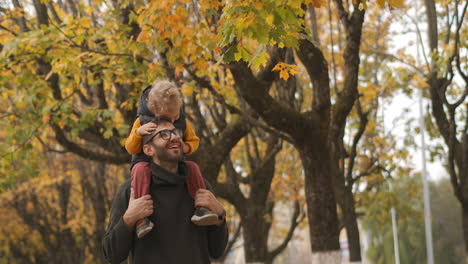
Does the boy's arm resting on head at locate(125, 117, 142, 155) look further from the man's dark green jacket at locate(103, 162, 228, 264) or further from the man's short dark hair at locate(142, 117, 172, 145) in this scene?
the man's dark green jacket at locate(103, 162, 228, 264)

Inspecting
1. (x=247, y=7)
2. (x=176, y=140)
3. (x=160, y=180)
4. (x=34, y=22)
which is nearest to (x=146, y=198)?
(x=160, y=180)

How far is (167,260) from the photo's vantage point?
387cm

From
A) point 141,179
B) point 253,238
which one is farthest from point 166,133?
point 253,238

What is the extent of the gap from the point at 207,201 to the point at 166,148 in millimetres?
418

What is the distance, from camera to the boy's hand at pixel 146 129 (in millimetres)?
3879

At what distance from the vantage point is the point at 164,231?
389 centimetres

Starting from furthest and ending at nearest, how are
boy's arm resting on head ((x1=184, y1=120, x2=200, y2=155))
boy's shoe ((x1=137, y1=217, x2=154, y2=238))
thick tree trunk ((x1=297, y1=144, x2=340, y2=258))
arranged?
thick tree trunk ((x1=297, y1=144, x2=340, y2=258))
boy's arm resting on head ((x1=184, y1=120, x2=200, y2=155))
boy's shoe ((x1=137, y1=217, x2=154, y2=238))

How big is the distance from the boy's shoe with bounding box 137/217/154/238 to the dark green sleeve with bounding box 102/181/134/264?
76mm

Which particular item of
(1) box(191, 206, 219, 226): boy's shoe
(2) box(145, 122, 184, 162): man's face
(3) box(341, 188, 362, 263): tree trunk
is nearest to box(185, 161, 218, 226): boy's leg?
(1) box(191, 206, 219, 226): boy's shoe

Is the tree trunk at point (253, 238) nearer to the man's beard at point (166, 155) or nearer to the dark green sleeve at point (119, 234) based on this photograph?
the dark green sleeve at point (119, 234)

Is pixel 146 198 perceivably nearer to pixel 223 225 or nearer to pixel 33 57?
pixel 223 225

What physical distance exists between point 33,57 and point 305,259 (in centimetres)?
4534

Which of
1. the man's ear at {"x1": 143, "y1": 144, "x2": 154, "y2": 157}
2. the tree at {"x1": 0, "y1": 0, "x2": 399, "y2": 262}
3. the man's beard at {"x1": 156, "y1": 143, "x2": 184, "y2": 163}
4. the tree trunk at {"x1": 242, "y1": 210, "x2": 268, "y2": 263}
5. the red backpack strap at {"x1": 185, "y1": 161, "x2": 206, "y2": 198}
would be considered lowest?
the tree trunk at {"x1": 242, "y1": 210, "x2": 268, "y2": 263}

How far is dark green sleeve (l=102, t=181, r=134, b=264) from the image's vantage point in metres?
3.80
